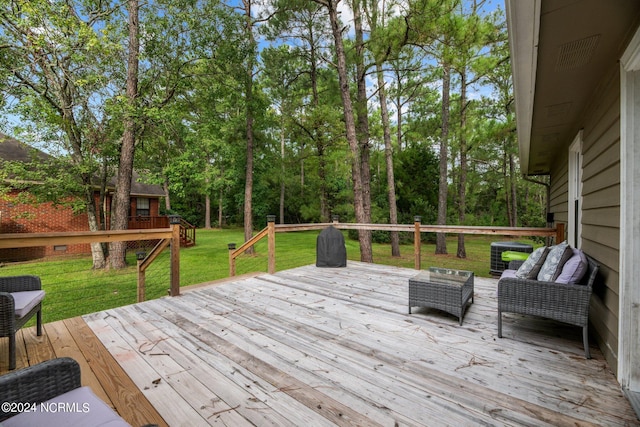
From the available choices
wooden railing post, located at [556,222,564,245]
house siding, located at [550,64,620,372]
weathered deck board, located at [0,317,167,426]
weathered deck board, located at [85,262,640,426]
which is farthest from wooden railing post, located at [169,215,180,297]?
wooden railing post, located at [556,222,564,245]

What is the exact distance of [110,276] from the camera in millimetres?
7602

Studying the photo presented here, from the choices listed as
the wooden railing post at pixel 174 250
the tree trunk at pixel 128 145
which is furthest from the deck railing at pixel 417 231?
the tree trunk at pixel 128 145

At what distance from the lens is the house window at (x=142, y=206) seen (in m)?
14.6

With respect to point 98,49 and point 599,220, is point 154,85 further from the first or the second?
point 599,220

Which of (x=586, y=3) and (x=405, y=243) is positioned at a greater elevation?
(x=586, y=3)

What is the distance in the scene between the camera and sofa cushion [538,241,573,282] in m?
2.67

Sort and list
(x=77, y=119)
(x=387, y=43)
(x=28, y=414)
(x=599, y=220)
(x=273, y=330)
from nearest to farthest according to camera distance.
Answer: (x=28, y=414)
(x=599, y=220)
(x=273, y=330)
(x=387, y=43)
(x=77, y=119)

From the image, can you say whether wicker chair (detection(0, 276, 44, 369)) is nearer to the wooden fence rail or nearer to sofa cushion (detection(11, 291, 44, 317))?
sofa cushion (detection(11, 291, 44, 317))

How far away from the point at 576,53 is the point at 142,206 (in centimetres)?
1664

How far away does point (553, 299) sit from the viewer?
8.18 ft

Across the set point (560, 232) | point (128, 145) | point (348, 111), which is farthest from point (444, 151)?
point (128, 145)

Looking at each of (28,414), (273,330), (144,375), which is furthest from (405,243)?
(28,414)

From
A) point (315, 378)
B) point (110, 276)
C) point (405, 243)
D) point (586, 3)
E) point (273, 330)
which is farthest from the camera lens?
point (405, 243)

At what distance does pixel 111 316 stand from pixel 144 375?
1.60m
